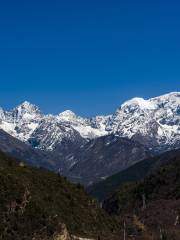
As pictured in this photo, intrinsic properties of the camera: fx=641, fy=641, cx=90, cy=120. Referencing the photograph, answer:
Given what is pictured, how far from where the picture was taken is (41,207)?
11312 centimetres

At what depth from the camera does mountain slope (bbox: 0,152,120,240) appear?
348 ft

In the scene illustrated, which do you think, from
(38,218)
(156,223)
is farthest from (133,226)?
(38,218)

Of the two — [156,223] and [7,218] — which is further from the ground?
[156,223]

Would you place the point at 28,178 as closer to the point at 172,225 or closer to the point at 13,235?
the point at 13,235

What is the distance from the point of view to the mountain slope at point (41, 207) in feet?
348

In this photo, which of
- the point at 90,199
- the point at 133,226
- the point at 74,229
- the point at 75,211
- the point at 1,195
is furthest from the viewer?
the point at 133,226

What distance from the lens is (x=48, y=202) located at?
125125 millimetres

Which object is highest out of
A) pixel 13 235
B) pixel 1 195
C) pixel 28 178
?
pixel 28 178

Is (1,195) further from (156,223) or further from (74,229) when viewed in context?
(156,223)

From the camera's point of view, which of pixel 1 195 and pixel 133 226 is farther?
pixel 133 226

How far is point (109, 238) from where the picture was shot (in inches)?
4948

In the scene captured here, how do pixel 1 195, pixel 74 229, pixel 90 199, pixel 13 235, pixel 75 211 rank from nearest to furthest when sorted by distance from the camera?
pixel 13 235
pixel 1 195
pixel 74 229
pixel 75 211
pixel 90 199

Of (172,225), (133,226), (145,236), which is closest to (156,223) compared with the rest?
(172,225)

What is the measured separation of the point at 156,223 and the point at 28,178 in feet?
204
